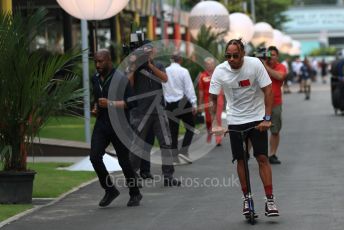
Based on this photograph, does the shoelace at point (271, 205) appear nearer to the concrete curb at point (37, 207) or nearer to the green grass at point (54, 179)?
the concrete curb at point (37, 207)

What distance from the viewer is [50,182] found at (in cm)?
1398

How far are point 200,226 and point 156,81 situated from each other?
13.0ft

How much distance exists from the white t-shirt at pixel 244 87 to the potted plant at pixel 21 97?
7.72ft

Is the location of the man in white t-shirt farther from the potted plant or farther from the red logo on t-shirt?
the potted plant

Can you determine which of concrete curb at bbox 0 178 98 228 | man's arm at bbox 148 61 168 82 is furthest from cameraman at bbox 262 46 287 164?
concrete curb at bbox 0 178 98 228

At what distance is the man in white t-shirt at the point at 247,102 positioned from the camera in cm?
983

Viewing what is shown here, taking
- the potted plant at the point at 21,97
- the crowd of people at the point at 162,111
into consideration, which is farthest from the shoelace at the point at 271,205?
the potted plant at the point at 21,97

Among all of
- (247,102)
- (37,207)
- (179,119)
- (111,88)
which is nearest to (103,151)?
(111,88)

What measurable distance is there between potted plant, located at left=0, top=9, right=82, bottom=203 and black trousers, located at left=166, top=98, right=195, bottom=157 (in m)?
4.51

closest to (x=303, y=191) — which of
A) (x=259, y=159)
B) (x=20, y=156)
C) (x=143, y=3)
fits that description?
(x=259, y=159)

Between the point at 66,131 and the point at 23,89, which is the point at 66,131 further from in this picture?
the point at 23,89

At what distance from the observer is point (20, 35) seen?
11680 millimetres

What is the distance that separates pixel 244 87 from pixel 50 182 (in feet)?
16.1

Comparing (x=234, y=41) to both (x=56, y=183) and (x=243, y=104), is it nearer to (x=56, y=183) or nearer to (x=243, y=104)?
(x=243, y=104)
